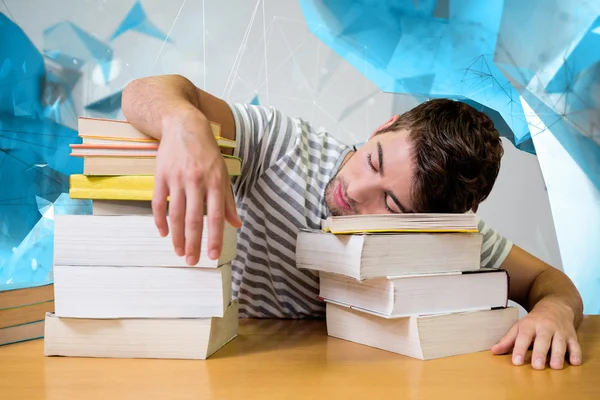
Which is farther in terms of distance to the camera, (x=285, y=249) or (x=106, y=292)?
(x=285, y=249)

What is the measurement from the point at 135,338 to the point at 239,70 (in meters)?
1.62

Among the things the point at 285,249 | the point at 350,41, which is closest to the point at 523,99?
the point at 350,41

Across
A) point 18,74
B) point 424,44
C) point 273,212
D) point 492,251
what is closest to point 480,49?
point 424,44

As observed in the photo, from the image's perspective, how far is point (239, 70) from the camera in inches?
93.6

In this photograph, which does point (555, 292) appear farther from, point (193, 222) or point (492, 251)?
point (193, 222)

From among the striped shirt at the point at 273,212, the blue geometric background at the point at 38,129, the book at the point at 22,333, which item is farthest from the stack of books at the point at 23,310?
the blue geometric background at the point at 38,129

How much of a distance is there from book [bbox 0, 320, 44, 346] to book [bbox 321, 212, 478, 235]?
0.53m

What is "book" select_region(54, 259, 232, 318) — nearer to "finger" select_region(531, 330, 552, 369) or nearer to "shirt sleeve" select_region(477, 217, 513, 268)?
"finger" select_region(531, 330, 552, 369)

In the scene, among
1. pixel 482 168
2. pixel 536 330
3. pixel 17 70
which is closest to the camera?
pixel 536 330

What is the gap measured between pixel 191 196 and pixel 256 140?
664mm

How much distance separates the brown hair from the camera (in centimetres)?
128

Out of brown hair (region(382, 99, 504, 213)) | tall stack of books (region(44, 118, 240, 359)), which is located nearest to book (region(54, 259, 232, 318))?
tall stack of books (region(44, 118, 240, 359))

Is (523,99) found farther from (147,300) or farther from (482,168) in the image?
(147,300)

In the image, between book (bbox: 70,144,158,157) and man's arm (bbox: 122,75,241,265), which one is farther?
book (bbox: 70,144,158,157)
